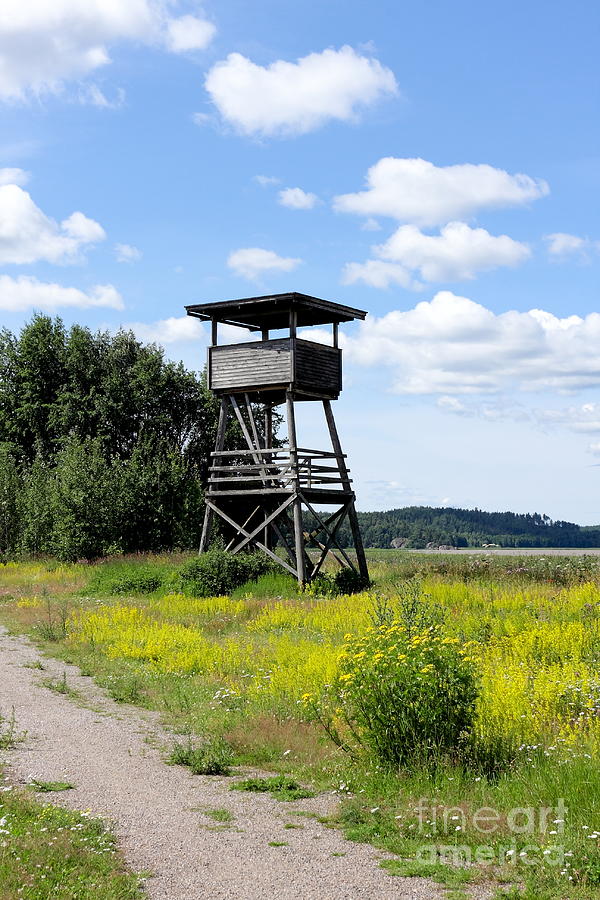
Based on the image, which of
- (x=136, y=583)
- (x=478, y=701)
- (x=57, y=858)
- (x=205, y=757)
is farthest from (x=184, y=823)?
(x=136, y=583)

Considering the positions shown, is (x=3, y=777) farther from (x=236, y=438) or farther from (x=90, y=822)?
(x=236, y=438)

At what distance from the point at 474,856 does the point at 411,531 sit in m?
122

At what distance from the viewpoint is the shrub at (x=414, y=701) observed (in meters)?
9.24

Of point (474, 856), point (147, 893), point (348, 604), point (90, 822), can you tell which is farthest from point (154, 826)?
point (348, 604)

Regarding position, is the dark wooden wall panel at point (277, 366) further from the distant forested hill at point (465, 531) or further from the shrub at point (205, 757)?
the distant forested hill at point (465, 531)

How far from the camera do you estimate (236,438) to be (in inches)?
1912

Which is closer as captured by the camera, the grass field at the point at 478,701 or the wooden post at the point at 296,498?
the grass field at the point at 478,701

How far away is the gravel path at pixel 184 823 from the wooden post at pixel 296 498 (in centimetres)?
1654

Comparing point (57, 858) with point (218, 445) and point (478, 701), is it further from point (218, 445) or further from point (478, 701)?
point (218, 445)

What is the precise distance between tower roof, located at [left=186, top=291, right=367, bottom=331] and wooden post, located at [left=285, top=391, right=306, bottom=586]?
320 cm

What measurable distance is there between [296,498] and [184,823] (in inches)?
868

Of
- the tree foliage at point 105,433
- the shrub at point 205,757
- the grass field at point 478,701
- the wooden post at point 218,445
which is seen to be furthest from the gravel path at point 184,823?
the tree foliage at point 105,433

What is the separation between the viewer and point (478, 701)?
10.8 metres

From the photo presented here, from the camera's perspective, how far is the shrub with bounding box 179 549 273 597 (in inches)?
1113
